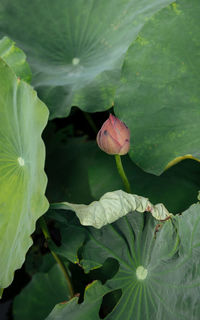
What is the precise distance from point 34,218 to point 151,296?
0.38 metres

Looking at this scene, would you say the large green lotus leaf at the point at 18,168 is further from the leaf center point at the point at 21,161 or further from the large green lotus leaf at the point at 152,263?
the large green lotus leaf at the point at 152,263

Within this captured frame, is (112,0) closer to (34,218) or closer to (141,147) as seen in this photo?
(141,147)

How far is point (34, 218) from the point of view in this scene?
0.87 m

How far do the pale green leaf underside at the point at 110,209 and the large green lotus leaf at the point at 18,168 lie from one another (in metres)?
0.09

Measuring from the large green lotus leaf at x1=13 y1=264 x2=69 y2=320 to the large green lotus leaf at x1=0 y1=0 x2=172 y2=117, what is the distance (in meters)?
0.60

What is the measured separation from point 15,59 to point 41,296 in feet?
2.72

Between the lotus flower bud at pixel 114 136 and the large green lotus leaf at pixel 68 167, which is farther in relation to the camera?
the large green lotus leaf at pixel 68 167

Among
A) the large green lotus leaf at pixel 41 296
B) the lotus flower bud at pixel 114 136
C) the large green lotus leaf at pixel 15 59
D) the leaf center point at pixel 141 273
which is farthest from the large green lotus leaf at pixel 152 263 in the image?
the large green lotus leaf at pixel 15 59

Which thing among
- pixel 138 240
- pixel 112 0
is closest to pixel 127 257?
pixel 138 240

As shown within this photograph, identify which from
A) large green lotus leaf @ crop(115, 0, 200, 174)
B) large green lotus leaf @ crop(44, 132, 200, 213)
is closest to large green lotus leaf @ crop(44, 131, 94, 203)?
large green lotus leaf @ crop(44, 132, 200, 213)

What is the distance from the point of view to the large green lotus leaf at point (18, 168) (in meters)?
0.88

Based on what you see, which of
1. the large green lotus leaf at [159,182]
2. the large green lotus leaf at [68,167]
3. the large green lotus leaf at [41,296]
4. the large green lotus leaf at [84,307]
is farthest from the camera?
the large green lotus leaf at [68,167]

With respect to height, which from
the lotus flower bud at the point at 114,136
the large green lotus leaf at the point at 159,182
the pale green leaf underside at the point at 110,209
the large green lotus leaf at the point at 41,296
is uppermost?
the lotus flower bud at the point at 114,136

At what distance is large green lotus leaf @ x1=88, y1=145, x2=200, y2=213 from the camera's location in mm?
1319
